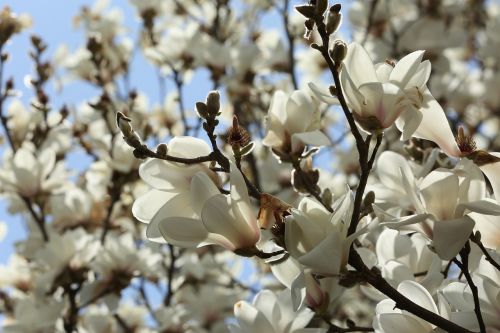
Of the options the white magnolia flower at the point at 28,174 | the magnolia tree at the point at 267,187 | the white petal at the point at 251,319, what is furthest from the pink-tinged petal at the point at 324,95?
the white magnolia flower at the point at 28,174

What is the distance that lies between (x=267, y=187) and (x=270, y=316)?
1.80 meters

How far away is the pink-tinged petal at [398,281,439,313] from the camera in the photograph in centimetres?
75

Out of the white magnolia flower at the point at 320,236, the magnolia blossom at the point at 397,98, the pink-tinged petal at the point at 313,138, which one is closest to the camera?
the white magnolia flower at the point at 320,236

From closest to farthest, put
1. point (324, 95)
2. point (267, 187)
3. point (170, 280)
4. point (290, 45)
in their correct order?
point (324, 95) → point (170, 280) → point (290, 45) → point (267, 187)

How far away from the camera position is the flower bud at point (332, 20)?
0.75m

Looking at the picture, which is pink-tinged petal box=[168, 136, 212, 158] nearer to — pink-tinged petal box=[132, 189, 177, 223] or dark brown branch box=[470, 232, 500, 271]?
pink-tinged petal box=[132, 189, 177, 223]

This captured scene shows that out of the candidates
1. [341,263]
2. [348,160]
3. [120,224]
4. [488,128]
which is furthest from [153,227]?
[488,128]

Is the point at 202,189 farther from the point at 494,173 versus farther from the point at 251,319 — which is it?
the point at 494,173

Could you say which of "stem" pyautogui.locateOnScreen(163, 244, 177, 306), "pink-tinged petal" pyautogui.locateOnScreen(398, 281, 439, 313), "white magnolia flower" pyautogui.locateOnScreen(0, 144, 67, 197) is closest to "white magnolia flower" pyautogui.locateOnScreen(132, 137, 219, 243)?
"pink-tinged petal" pyautogui.locateOnScreen(398, 281, 439, 313)

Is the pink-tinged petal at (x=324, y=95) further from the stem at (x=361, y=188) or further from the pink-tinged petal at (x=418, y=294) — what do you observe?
the pink-tinged petal at (x=418, y=294)

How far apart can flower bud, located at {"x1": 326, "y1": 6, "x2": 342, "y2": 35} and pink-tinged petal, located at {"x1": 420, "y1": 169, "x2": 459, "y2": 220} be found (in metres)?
0.20

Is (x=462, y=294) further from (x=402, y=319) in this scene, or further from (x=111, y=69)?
(x=111, y=69)

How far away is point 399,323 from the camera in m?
0.75

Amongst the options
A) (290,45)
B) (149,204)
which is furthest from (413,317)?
(290,45)
